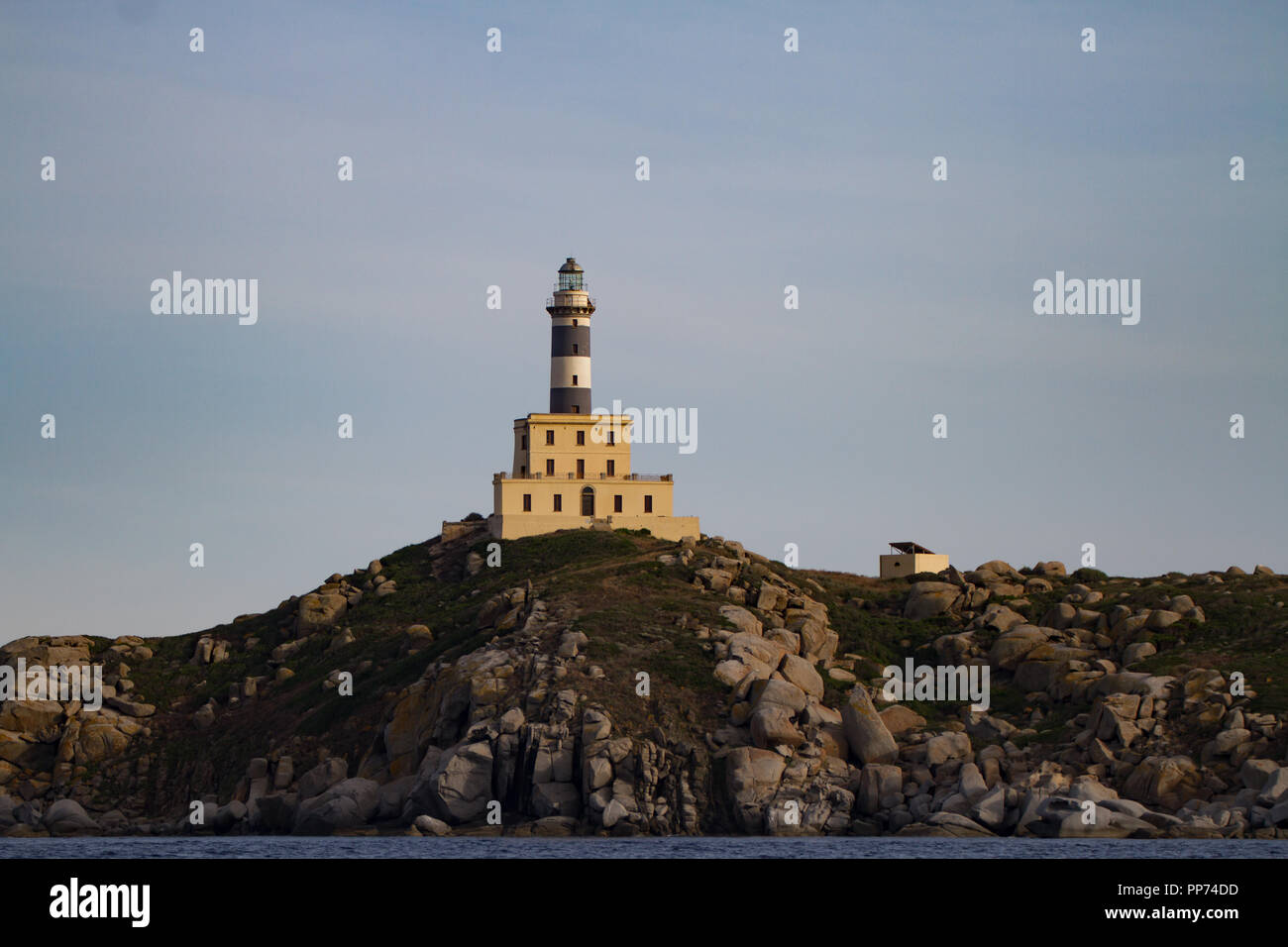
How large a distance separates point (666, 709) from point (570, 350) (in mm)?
36644


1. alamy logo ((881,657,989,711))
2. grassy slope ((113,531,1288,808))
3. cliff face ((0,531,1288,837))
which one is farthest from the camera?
alamy logo ((881,657,989,711))

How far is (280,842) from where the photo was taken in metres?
75.8

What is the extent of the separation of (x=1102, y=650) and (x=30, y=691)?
54287 millimetres

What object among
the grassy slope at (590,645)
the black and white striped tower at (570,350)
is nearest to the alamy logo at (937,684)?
the grassy slope at (590,645)

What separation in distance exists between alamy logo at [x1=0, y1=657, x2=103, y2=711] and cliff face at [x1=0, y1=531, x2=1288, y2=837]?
914 mm

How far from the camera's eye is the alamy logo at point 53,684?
96.8 m

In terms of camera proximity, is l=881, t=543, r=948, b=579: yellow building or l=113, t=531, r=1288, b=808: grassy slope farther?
l=881, t=543, r=948, b=579: yellow building
